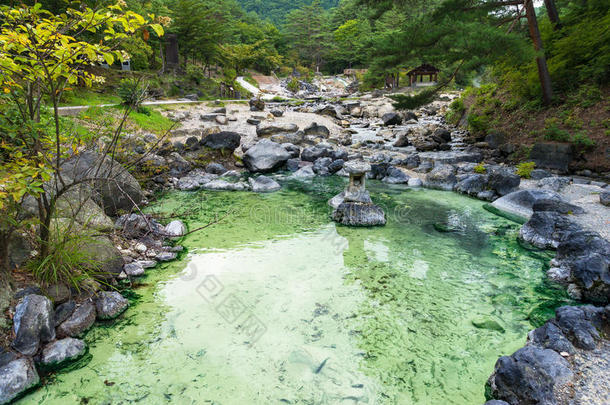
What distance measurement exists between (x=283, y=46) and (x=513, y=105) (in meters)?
54.0

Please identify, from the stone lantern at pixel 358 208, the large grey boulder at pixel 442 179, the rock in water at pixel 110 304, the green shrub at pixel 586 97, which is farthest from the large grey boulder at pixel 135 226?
the green shrub at pixel 586 97

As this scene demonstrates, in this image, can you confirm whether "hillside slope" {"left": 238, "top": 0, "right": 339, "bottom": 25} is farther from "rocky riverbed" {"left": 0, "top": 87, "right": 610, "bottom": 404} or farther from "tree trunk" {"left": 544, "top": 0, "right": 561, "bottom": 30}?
"tree trunk" {"left": 544, "top": 0, "right": 561, "bottom": 30}

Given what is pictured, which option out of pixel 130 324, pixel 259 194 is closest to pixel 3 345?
pixel 130 324

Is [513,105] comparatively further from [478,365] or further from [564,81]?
[478,365]

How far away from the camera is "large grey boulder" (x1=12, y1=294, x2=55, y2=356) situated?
3.53m

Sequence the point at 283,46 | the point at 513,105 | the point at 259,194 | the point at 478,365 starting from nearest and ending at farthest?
the point at 478,365 → the point at 259,194 → the point at 513,105 → the point at 283,46

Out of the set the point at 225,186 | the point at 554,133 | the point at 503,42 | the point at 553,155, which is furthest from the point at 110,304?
the point at 554,133

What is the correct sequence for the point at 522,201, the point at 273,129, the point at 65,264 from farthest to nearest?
the point at 273,129 → the point at 522,201 → the point at 65,264

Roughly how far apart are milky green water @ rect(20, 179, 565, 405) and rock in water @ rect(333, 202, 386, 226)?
301 millimetres

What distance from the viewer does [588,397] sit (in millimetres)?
2998

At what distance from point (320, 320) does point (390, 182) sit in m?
8.29

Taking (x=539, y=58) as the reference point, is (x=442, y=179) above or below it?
below

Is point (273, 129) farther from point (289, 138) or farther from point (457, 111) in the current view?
point (457, 111)

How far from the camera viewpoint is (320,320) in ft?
14.9
